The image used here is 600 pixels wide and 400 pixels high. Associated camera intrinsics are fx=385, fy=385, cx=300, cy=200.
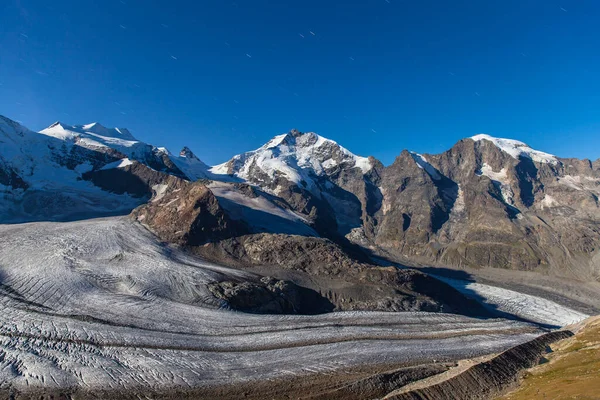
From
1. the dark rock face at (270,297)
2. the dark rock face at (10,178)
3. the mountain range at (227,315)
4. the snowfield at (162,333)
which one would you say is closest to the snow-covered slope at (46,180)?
the dark rock face at (10,178)

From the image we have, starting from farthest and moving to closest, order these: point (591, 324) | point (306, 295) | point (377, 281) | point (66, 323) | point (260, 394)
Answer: point (377, 281)
point (306, 295)
point (591, 324)
point (66, 323)
point (260, 394)

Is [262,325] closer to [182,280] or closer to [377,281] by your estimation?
[182,280]

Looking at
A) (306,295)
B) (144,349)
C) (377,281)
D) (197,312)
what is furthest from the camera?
(377,281)

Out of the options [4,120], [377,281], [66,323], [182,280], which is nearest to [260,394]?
[66,323]

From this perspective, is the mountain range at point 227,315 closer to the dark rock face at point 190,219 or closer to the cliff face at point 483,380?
the cliff face at point 483,380

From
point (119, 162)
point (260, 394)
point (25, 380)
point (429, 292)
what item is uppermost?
point (119, 162)

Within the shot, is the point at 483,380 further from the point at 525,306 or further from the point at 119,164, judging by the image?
the point at 119,164

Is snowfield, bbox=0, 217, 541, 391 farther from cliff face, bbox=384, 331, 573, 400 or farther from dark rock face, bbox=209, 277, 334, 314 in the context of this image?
cliff face, bbox=384, 331, 573, 400
